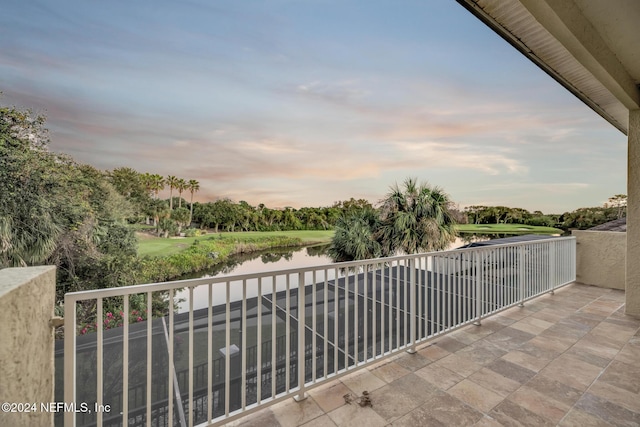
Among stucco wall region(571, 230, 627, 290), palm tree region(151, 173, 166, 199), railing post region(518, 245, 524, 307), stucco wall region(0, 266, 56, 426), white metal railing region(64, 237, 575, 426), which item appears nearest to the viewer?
stucco wall region(0, 266, 56, 426)

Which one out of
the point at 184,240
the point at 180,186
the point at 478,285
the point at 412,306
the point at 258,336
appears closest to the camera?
the point at 258,336

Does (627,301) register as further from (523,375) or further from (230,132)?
(230,132)

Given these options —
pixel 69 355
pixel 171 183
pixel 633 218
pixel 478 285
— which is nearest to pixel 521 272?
pixel 478 285

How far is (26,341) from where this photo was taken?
1019mm

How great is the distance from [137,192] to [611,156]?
748 inches

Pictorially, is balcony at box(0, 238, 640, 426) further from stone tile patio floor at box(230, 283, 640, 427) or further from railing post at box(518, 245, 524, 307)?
railing post at box(518, 245, 524, 307)

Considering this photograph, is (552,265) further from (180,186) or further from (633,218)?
(180,186)

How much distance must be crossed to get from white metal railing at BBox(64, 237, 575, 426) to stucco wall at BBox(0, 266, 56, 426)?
0.29 feet

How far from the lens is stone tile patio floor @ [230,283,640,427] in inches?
71.7

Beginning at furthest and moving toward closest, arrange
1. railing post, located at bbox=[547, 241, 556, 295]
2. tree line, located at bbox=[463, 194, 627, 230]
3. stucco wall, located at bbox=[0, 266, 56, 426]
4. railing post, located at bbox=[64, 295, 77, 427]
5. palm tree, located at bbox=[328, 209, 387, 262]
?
palm tree, located at bbox=[328, 209, 387, 262]
tree line, located at bbox=[463, 194, 627, 230]
railing post, located at bbox=[547, 241, 556, 295]
railing post, located at bbox=[64, 295, 77, 427]
stucco wall, located at bbox=[0, 266, 56, 426]

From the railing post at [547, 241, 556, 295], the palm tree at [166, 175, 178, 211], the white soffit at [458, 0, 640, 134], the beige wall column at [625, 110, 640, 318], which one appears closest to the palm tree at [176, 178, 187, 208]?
the palm tree at [166, 175, 178, 211]

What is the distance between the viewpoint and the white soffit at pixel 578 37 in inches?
77.3

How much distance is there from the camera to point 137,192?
1352 centimetres

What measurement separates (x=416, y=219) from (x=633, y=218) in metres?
7.45
